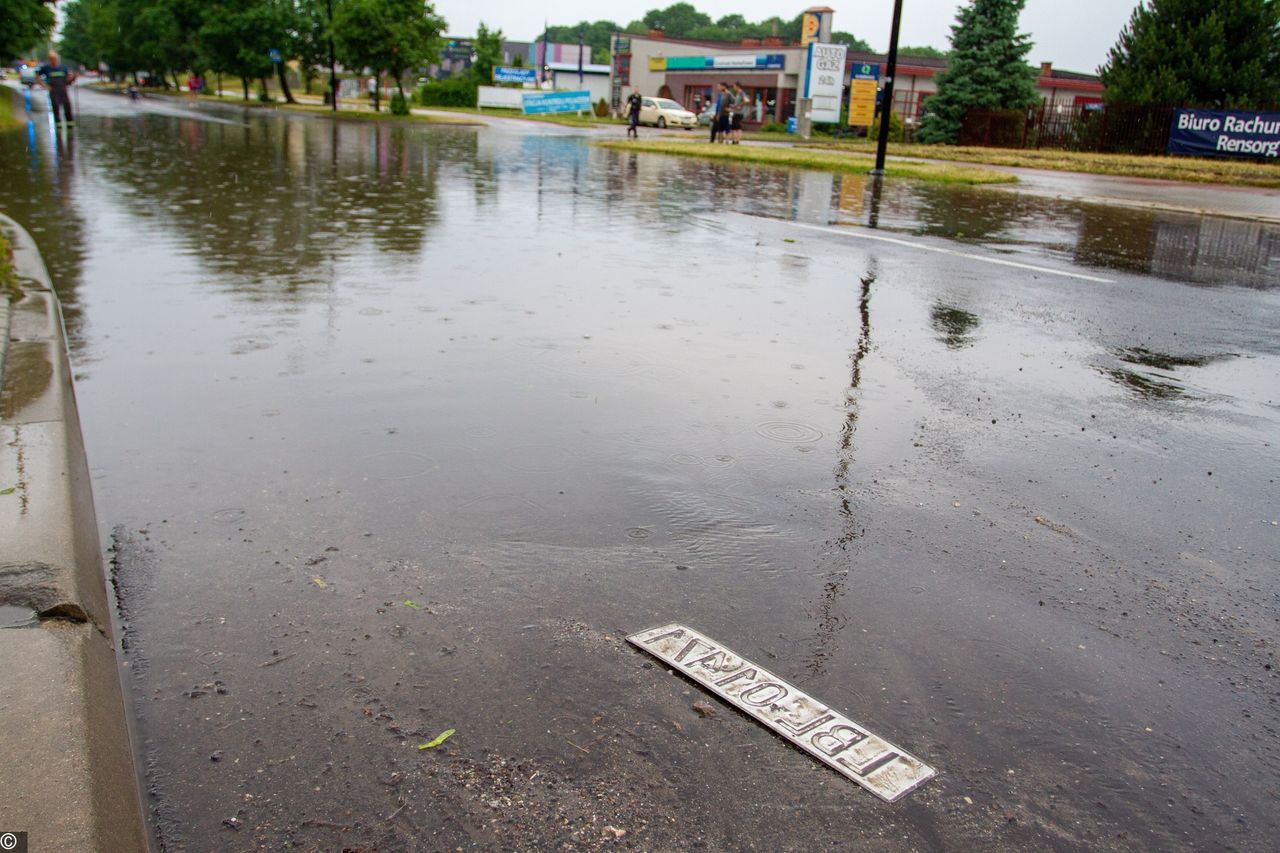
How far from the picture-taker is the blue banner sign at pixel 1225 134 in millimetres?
30906

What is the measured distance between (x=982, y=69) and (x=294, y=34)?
47778 millimetres

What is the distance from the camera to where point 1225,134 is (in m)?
32.4

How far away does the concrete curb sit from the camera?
7.62 feet

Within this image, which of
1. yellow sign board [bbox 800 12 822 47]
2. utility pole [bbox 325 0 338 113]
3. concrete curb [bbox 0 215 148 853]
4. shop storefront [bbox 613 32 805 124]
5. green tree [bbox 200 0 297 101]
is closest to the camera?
concrete curb [bbox 0 215 148 853]

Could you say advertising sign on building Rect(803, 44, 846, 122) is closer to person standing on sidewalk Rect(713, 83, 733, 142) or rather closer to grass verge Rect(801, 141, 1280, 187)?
person standing on sidewalk Rect(713, 83, 733, 142)

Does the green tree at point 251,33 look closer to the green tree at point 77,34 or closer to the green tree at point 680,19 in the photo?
the green tree at point 77,34

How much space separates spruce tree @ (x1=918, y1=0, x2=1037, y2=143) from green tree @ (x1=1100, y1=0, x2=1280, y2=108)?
15.1 feet

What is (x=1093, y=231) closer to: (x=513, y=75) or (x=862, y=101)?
(x=862, y=101)

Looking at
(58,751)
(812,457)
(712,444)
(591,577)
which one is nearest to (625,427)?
(712,444)

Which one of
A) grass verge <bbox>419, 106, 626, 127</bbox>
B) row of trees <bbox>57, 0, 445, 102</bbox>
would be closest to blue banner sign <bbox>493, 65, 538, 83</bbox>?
grass verge <bbox>419, 106, 626, 127</bbox>

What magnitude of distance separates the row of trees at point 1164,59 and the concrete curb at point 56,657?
127 feet

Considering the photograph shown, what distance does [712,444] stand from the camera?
17.8 ft

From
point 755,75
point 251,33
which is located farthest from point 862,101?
point 251,33

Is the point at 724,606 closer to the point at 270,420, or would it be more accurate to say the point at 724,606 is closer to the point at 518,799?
the point at 518,799
